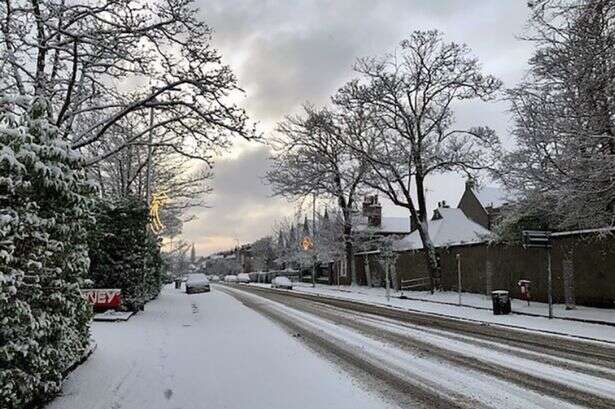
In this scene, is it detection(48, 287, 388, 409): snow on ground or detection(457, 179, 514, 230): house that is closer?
detection(48, 287, 388, 409): snow on ground

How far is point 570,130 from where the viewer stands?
18.5 m

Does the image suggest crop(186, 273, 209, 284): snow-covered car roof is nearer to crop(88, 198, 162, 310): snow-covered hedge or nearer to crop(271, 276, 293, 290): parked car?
crop(271, 276, 293, 290): parked car

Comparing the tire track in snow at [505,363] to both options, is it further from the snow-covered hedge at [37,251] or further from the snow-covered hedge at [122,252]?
the snow-covered hedge at [122,252]

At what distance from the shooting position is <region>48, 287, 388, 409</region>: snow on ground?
7.36 metres

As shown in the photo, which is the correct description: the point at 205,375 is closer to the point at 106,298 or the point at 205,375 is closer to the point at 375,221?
the point at 106,298

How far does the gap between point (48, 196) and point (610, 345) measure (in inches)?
464

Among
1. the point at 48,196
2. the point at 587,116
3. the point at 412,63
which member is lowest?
the point at 48,196

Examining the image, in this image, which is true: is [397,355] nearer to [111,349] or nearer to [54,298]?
[111,349]

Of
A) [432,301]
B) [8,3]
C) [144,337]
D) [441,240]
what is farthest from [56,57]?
[441,240]

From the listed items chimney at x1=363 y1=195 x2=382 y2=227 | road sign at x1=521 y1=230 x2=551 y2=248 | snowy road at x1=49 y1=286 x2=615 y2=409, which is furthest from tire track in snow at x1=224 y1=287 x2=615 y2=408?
chimney at x1=363 y1=195 x2=382 y2=227

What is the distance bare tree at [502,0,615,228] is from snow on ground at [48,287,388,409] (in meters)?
9.22

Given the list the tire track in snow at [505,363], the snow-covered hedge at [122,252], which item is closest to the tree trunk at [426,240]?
the tire track in snow at [505,363]

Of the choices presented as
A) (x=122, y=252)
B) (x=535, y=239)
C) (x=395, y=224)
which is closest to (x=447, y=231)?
(x=395, y=224)

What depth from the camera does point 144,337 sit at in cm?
1372
